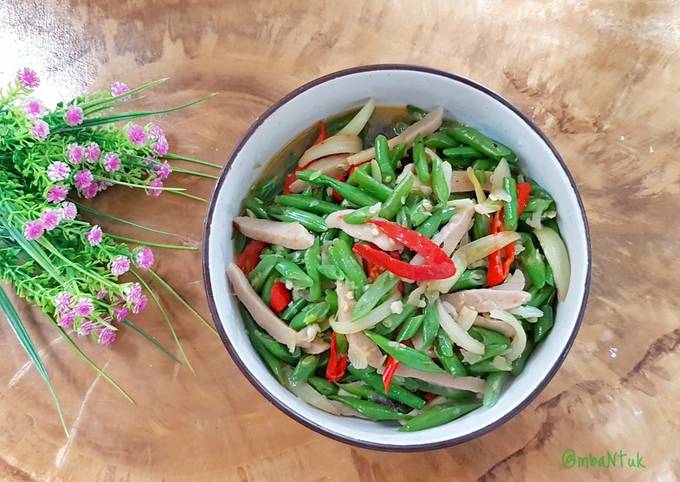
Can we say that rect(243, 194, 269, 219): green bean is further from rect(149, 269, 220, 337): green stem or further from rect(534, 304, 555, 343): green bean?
rect(534, 304, 555, 343): green bean

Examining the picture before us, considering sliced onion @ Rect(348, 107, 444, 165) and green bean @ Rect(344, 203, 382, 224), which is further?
sliced onion @ Rect(348, 107, 444, 165)

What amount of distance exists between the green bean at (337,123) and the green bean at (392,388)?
62 centimetres

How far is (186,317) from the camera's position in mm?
1819

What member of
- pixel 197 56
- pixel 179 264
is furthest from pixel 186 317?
pixel 197 56

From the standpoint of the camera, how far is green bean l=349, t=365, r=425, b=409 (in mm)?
1591

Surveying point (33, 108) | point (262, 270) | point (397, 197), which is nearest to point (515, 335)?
point (397, 197)

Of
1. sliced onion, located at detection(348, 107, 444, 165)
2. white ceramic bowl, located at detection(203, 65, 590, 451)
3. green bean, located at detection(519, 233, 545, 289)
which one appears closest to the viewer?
white ceramic bowl, located at detection(203, 65, 590, 451)

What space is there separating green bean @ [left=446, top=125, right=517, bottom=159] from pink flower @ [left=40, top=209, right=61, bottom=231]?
1.02m

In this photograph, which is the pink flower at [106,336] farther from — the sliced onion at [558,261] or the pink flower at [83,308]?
the sliced onion at [558,261]

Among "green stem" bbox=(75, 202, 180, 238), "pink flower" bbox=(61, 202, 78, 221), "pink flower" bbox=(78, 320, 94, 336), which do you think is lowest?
"pink flower" bbox=(78, 320, 94, 336)

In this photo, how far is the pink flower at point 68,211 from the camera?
1.70 meters

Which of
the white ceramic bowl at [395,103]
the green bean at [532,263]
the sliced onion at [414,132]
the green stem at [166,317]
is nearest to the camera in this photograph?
the white ceramic bowl at [395,103]

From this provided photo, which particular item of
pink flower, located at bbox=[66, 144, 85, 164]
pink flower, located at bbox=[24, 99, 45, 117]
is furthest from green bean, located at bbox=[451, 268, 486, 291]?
pink flower, located at bbox=[24, 99, 45, 117]

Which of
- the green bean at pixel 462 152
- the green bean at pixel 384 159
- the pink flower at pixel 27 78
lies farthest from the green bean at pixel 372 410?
the pink flower at pixel 27 78
